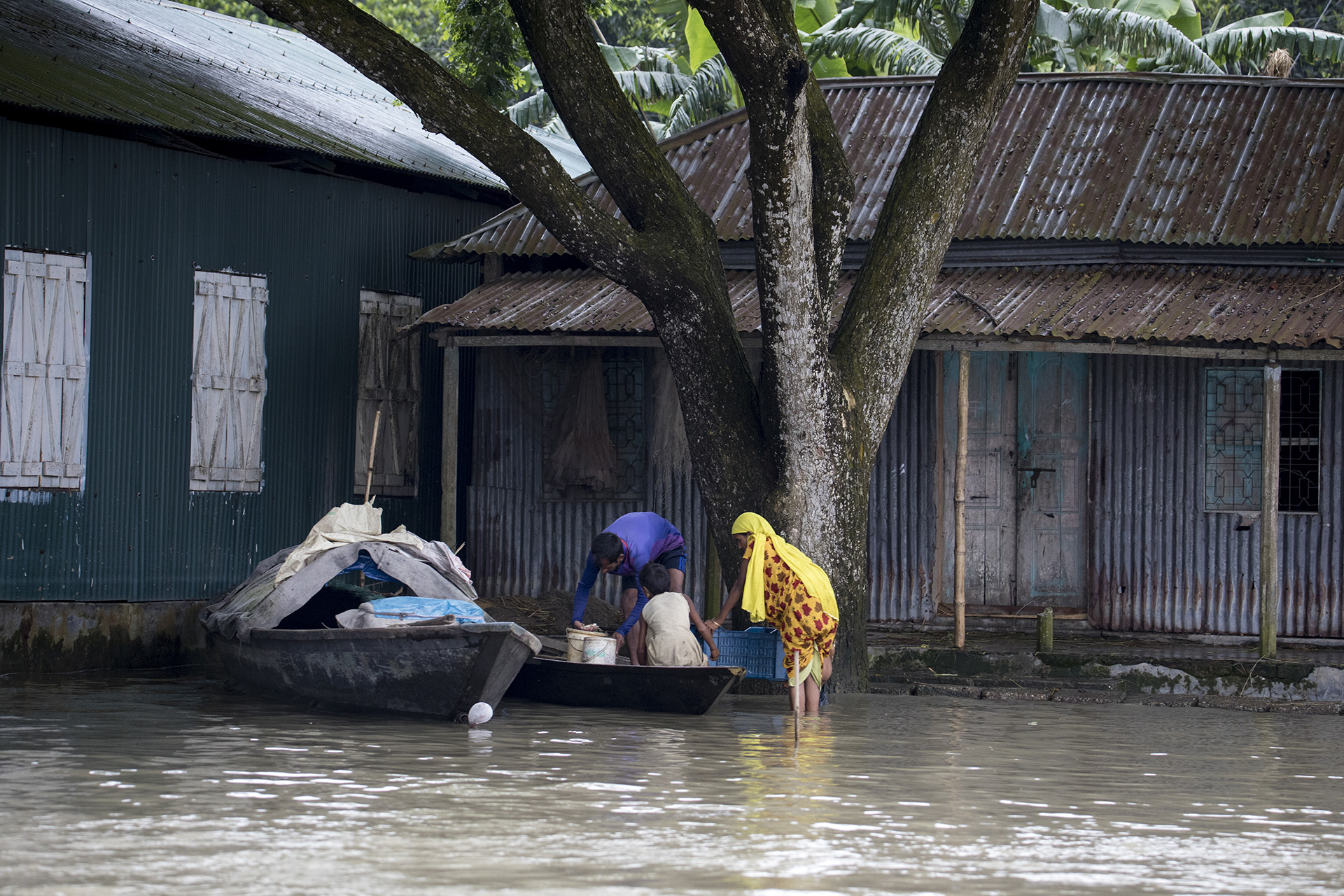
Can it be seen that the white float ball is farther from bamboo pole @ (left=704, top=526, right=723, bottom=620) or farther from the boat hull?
bamboo pole @ (left=704, top=526, right=723, bottom=620)

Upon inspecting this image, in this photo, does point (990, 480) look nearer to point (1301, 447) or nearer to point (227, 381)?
point (1301, 447)

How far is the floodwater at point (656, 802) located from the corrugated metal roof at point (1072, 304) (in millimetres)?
3081

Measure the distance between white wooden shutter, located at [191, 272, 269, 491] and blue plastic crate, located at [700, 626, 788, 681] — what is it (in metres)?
5.25

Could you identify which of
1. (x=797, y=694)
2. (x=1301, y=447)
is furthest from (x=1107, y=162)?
(x=797, y=694)

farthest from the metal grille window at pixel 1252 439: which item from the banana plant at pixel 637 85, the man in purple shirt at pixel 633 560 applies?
the banana plant at pixel 637 85

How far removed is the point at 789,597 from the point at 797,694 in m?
0.88

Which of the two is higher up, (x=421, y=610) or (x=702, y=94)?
(x=702, y=94)

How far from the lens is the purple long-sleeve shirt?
11.7m

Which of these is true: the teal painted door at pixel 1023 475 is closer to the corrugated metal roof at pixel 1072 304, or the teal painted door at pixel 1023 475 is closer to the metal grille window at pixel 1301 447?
the corrugated metal roof at pixel 1072 304

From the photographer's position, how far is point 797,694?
10094 mm

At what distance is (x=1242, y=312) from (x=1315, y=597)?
110 inches

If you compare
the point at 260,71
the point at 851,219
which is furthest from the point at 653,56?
the point at 851,219

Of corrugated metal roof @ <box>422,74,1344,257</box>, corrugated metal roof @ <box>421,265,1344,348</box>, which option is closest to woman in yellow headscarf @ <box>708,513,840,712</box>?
corrugated metal roof @ <box>421,265,1344,348</box>

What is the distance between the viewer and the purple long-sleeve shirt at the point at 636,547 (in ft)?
38.4
